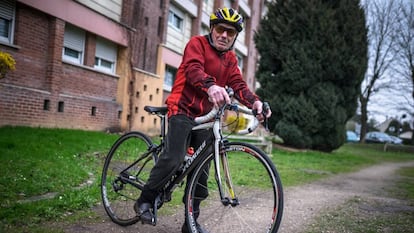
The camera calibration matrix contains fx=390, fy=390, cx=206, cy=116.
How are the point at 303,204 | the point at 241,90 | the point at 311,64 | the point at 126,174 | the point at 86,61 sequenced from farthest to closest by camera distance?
the point at 311,64 → the point at 86,61 → the point at 303,204 → the point at 126,174 → the point at 241,90

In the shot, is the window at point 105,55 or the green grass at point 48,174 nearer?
the green grass at point 48,174

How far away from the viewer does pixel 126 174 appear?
414cm

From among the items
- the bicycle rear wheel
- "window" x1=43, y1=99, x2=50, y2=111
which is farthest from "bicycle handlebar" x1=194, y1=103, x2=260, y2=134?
"window" x1=43, y1=99, x2=50, y2=111

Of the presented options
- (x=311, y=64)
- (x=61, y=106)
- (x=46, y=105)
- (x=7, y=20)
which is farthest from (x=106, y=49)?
(x=311, y=64)

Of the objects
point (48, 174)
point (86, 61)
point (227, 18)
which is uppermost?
point (86, 61)

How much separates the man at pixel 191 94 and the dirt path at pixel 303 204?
565 millimetres

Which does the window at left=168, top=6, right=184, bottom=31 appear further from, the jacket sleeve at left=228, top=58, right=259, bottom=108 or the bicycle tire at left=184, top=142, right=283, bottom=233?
the bicycle tire at left=184, top=142, right=283, bottom=233

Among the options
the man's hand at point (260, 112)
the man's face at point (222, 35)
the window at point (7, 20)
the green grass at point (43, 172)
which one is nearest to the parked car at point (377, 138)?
the green grass at point (43, 172)

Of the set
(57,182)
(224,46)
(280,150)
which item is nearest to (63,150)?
(57,182)

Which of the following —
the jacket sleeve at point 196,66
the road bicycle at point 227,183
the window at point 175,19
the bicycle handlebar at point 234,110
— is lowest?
the road bicycle at point 227,183

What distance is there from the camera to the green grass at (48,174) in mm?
4062

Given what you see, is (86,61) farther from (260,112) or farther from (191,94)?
(260,112)

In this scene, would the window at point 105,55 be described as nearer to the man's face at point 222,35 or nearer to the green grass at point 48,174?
the green grass at point 48,174

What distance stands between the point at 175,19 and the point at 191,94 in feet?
59.9
